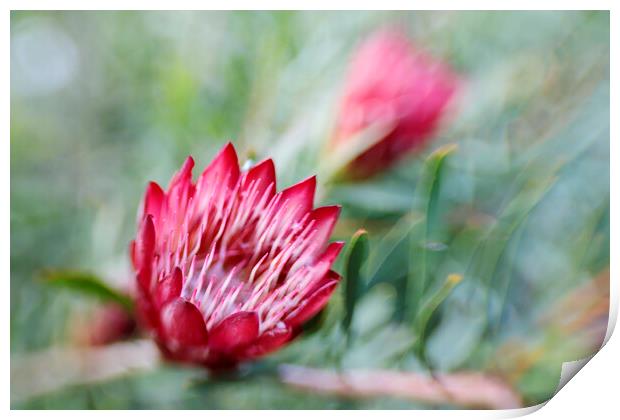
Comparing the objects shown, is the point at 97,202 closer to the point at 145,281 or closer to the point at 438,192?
the point at 145,281

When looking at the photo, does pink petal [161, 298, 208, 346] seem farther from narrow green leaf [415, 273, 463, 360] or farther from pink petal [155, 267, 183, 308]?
narrow green leaf [415, 273, 463, 360]

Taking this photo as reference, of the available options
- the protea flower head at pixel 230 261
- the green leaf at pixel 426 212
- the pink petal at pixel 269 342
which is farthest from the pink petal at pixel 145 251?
the green leaf at pixel 426 212

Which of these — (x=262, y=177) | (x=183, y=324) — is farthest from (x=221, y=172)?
(x=183, y=324)

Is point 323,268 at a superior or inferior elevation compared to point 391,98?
inferior

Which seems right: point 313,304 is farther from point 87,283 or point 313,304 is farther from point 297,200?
point 87,283

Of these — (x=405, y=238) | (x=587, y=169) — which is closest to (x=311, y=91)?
(x=405, y=238)
